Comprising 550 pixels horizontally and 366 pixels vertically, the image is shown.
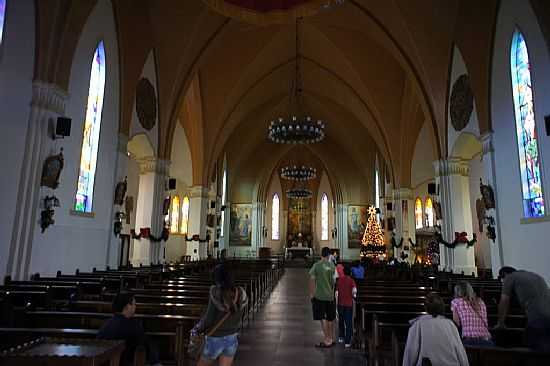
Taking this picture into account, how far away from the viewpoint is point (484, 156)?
11.8 metres

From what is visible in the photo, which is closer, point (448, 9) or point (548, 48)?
point (548, 48)

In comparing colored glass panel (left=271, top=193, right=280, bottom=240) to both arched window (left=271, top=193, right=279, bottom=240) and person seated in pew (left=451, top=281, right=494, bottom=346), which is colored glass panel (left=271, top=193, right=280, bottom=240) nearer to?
arched window (left=271, top=193, right=279, bottom=240)

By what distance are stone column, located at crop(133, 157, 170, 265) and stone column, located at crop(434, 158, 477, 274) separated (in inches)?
459

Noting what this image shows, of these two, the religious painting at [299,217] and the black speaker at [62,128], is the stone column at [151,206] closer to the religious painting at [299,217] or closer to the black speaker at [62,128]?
the black speaker at [62,128]

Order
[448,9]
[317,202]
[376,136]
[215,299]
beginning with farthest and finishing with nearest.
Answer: [317,202] < [376,136] < [448,9] < [215,299]

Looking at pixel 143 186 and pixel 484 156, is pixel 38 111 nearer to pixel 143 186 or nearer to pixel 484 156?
pixel 143 186

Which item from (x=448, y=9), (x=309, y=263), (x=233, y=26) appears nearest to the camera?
(x=448, y=9)

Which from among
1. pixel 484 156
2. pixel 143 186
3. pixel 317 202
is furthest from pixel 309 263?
pixel 484 156

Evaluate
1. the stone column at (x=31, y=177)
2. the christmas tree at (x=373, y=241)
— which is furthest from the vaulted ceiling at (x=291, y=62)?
the christmas tree at (x=373, y=241)

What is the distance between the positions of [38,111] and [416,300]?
890cm

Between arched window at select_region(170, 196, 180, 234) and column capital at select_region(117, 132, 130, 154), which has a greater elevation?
column capital at select_region(117, 132, 130, 154)

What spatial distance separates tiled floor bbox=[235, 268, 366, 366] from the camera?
18.4 ft

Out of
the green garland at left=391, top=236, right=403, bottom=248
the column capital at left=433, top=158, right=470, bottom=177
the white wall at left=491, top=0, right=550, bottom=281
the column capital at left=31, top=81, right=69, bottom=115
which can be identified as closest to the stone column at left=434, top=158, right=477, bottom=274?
the column capital at left=433, top=158, right=470, bottom=177

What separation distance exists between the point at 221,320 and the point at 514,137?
10.2 metres
